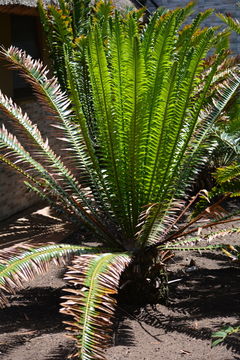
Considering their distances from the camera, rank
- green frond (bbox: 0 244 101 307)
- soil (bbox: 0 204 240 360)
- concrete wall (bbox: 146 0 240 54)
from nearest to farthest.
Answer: green frond (bbox: 0 244 101 307) < soil (bbox: 0 204 240 360) < concrete wall (bbox: 146 0 240 54)

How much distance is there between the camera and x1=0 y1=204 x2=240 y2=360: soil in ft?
11.4

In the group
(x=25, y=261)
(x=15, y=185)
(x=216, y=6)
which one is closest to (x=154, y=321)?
(x=25, y=261)

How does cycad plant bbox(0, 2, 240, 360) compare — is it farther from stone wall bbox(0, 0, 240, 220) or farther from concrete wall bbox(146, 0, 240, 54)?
concrete wall bbox(146, 0, 240, 54)

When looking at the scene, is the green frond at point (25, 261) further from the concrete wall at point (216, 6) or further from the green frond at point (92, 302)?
the concrete wall at point (216, 6)

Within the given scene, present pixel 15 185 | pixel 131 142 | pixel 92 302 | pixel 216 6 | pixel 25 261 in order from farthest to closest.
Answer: pixel 216 6 → pixel 15 185 → pixel 131 142 → pixel 25 261 → pixel 92 302

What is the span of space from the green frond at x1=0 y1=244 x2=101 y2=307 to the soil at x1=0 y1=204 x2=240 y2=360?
19.3 inches

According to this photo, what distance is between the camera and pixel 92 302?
2.85 meters

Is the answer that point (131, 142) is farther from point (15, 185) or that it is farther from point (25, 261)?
point (15, 185)

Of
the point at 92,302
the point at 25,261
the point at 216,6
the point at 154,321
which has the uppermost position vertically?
the point at 216,6

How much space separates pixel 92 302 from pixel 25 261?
1.72 ft

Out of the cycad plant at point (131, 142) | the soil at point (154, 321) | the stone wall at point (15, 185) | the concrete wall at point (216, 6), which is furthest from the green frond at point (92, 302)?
the concrete wall at point (216, 6)

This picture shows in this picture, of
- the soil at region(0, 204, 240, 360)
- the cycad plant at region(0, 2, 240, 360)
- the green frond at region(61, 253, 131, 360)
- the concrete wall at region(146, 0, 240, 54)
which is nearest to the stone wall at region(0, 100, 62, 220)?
the soil at region(0, 204, 240, 360)

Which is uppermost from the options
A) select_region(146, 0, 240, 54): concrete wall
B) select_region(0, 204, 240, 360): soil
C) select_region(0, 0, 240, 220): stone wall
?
select_region(146, 0, 240, 54): concrete wall

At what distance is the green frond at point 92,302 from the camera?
2.67 metres
